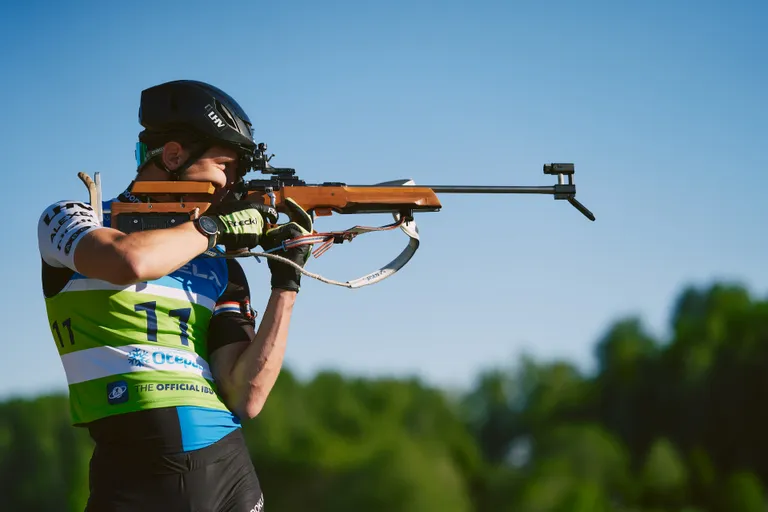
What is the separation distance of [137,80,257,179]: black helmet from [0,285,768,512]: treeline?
2051 inches

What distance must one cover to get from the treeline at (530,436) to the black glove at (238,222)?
171ft

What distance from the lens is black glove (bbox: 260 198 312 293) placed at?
4.54m

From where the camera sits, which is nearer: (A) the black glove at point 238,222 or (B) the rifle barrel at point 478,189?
(A) the black glove at point 238,222

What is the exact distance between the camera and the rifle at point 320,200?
4.24m

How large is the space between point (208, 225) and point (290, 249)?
23.1 inches

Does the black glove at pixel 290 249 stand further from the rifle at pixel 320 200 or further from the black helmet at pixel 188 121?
the black helmet at pixel 188 121

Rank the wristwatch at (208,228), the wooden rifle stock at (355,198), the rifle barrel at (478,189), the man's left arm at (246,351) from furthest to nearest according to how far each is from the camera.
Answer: the rifle barrel at (478,189) → the wooden rifle stock at (355,198) → the man's left arm at (246,351) → the wristwatch at (208,228)

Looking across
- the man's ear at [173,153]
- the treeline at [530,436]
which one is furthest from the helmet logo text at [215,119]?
the treeline at [530,436]

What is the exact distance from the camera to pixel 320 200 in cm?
484

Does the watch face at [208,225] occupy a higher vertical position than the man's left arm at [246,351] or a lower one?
higher

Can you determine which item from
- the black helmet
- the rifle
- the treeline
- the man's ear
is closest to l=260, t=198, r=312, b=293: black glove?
the rifle

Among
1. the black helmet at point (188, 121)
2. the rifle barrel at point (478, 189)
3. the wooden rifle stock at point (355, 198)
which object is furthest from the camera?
the rifle barrel at point (478, 189)

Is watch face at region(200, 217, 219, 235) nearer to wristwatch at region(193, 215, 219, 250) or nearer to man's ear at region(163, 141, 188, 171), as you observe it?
wristwatch at region(193, 215, 219, 250)

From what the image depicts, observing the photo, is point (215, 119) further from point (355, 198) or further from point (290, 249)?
point (355, 198)
